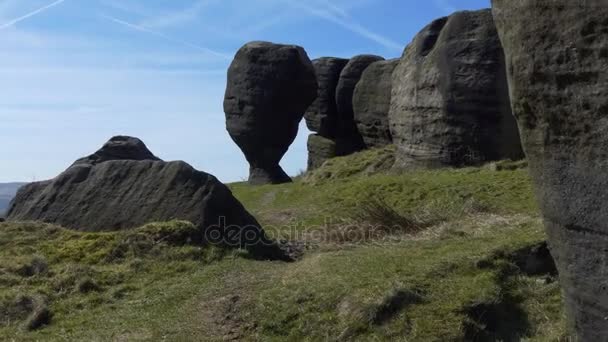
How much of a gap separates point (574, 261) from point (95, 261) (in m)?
9.67

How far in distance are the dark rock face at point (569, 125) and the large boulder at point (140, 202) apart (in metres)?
8.74

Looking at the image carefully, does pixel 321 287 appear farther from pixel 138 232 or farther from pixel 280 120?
pixel 280 120

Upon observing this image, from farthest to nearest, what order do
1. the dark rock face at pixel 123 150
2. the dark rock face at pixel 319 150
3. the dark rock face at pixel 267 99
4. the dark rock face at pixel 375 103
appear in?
the dark rock face at pixel 319 150
the dark rock face at pixel 267 99
the dark rock face at pixel 375 103
the dark rock face at pixel 123 150

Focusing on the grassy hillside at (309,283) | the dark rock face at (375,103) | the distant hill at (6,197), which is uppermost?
the dark rock face at (375,103)

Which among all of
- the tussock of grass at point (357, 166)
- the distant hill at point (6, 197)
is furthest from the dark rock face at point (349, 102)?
the distant hill at point (6, 197)

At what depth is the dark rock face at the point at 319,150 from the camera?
33969 millimetres

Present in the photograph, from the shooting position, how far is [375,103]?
29578mm

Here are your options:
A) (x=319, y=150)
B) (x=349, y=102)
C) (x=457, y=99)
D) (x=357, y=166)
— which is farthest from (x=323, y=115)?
(x=457, y=99)

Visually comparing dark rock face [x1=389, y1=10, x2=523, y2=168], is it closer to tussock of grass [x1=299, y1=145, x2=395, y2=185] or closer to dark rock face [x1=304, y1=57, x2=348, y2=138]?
tussock of grass [x1=299, y1=145, x2=395, y2=185]

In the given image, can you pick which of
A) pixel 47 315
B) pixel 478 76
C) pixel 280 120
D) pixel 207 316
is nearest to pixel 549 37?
pixel 207 316

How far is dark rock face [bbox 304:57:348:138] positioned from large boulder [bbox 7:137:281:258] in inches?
728

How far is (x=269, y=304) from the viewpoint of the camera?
10172 millimetres

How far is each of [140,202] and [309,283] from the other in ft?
19.0

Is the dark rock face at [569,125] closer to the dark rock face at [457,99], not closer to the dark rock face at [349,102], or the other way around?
the dark rock face at [457,99]
